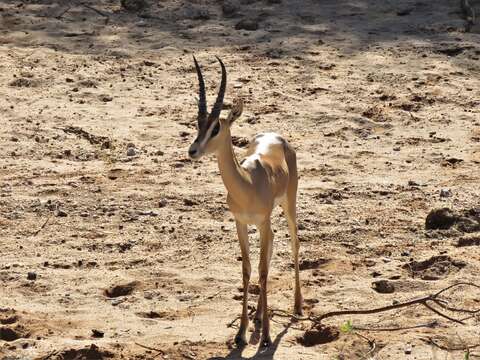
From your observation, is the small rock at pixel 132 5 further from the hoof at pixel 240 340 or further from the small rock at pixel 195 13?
the hoof at pixel 240 340

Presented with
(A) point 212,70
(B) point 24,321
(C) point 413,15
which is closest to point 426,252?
(B) point 24,321

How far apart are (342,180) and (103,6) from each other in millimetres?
5666

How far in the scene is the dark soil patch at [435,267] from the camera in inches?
332

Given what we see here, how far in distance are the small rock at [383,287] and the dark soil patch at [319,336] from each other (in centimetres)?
77

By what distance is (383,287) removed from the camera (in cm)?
822

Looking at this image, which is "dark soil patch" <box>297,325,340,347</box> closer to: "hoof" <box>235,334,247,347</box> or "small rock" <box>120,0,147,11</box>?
"hoof" <box>235,334,247,347</box>

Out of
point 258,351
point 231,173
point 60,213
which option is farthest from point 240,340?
point 60,213

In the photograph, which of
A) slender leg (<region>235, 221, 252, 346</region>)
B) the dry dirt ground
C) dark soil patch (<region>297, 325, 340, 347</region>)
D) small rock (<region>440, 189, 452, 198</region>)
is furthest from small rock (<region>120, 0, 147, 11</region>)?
dark soil patch (<region>297, 325, 340, 347</region>)

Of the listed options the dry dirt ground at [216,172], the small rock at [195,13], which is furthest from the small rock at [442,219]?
the small rock at [195,13]

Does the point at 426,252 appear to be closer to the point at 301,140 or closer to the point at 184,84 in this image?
the point at 301,140

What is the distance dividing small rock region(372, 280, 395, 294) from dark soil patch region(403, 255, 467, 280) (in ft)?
1.02

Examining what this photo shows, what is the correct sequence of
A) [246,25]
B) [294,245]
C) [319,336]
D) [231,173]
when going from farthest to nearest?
[246,25] < [294,245] < [319,336] < [231,173]

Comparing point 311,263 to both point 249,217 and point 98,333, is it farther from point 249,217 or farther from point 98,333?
point 98,333

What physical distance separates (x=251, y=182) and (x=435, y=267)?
195cm
